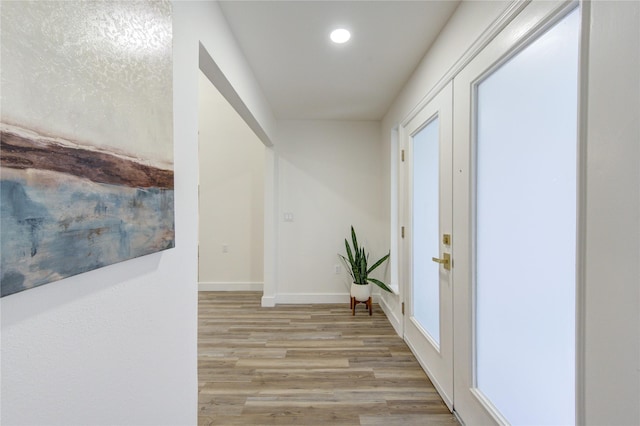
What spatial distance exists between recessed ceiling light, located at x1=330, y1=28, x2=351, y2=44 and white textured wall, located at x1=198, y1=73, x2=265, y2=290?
8.15 ft

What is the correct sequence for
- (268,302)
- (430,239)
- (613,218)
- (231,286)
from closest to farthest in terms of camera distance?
1. (613,218)
2. (430,239)
3. (268,302)
4. (231,286)

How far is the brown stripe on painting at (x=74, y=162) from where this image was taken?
49cm

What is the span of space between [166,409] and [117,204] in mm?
824

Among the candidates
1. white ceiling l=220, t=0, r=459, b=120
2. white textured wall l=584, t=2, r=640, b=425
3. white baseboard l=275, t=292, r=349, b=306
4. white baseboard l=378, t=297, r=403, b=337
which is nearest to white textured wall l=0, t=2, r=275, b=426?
white ceiling l=220, t=0, r=459, b=120

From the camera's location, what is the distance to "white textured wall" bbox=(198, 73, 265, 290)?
418 cm

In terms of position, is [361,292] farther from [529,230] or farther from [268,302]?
[529,230]

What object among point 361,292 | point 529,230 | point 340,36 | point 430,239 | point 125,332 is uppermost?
point 340,36

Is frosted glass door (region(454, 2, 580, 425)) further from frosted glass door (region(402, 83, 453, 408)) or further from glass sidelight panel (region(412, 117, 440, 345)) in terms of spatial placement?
glass sidelight panel (region(412, 117, 440, 345))

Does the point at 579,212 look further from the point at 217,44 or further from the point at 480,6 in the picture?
the point at 217,44

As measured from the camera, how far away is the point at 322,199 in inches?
146

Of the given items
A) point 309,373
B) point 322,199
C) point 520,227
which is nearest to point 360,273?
point 322,199

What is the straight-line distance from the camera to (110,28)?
72cm

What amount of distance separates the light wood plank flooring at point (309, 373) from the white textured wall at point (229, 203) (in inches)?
39.9

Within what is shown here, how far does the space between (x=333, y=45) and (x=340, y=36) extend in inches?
4.6
